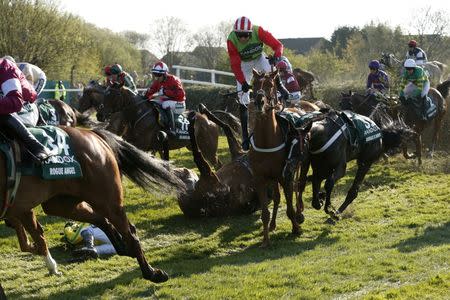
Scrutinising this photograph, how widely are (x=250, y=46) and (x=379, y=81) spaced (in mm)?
6658

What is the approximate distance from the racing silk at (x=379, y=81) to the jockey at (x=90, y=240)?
31.6ft

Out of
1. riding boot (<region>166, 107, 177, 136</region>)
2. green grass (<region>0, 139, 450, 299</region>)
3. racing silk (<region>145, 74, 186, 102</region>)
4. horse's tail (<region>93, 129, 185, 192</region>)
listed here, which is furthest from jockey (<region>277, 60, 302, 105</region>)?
horse's tail (<region>93, 129, 185, 192</region>)

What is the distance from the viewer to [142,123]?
11.6m

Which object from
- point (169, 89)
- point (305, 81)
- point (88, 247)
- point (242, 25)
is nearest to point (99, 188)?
point (88, 247)

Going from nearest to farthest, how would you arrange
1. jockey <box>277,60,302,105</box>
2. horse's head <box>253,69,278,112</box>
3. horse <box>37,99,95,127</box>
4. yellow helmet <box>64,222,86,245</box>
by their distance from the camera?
1. horse's head <box>253,69,278,112</box>
2. yellow helmet <box>64,222,86,245</box>
3. horse <box>37,99,95,127</box>
4. jockey <box>277,60,302,105</box>

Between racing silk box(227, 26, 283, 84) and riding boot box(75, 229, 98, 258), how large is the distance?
3.40m

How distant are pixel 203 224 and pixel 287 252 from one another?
1.83 m

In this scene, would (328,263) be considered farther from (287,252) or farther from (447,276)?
(447,276)

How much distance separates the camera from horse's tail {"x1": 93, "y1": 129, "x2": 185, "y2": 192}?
6340mm

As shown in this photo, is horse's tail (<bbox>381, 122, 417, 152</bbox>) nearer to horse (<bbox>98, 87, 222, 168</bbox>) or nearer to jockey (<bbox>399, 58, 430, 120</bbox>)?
horse (<bbox>98, 87, 222, 168</bbox>)

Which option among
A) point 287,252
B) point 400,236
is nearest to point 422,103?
point 400,236

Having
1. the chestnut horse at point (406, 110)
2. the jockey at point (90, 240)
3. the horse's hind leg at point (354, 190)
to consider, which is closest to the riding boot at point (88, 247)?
the jockey at point (90, 240)

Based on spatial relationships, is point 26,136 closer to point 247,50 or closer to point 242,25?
point 242,25

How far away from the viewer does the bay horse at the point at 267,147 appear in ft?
24.9
